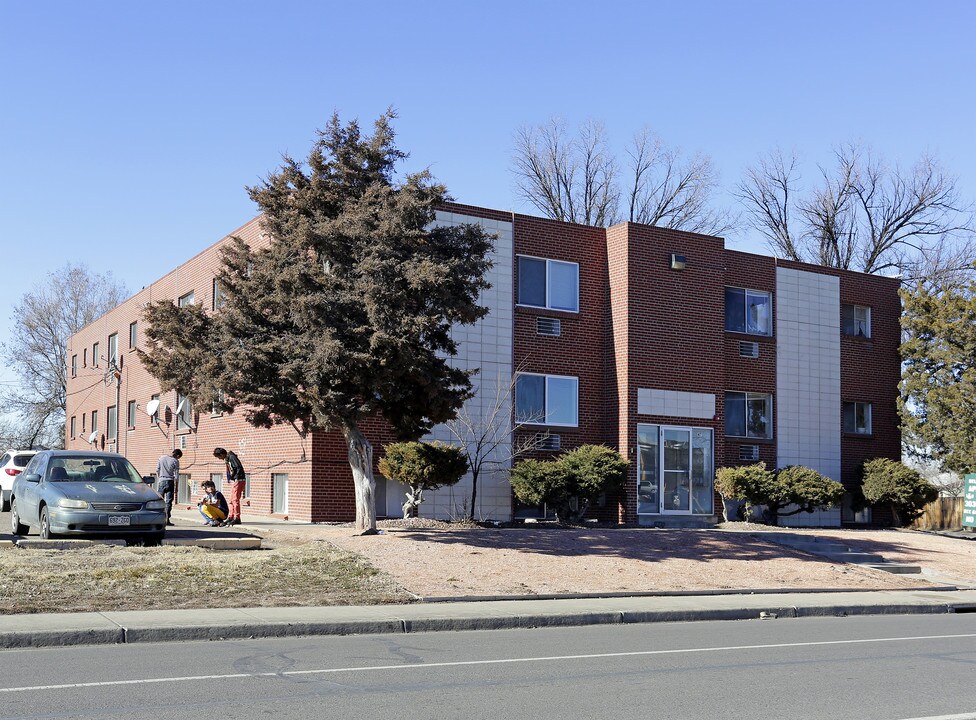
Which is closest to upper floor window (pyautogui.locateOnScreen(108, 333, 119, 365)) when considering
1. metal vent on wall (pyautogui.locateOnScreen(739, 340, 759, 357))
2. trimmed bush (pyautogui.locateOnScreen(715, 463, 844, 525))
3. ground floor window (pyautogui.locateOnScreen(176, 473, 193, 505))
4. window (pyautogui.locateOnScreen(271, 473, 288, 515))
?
ground floor window (pyautogui.locateOnScreen(176, 473, 193, 505))

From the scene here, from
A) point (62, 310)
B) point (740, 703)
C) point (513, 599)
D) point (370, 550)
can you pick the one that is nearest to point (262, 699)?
point (740, 703)

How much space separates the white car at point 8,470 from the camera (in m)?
28.2

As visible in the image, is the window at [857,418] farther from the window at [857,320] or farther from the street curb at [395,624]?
the street curb at [395,624]

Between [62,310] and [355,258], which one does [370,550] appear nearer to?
[355,258]

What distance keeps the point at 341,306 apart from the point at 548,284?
11.6 m

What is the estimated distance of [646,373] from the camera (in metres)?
28.4

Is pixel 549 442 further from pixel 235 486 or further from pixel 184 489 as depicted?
pixel 184 489

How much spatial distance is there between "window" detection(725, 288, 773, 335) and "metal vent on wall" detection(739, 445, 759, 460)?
10.7ft

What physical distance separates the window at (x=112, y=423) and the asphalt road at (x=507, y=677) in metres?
32.3

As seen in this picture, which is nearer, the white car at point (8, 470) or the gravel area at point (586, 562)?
the gravel area at point (586, 562)

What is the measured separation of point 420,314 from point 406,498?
783 cm

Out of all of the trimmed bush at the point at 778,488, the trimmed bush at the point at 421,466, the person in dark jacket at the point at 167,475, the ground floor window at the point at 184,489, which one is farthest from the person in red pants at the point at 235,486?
the trimmed bush at the point at 778,488

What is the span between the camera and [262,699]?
26.9 feet

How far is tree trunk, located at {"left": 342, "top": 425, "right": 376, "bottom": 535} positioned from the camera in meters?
19.2
